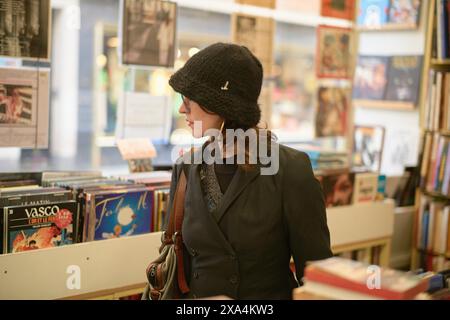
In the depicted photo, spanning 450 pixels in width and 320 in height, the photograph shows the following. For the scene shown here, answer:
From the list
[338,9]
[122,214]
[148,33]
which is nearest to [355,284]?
[122,214]

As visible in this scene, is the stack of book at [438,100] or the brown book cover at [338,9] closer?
the brown book cover at [338,9]

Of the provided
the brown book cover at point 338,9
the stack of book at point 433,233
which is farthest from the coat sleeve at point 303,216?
the stack of book at point 433,233

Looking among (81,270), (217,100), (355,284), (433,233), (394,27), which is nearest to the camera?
(355,284)

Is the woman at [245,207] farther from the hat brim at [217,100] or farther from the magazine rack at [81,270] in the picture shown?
the magazine rack at [81,270]

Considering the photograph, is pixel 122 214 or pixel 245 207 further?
pixel 122 214

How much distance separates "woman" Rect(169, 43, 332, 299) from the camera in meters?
1.74

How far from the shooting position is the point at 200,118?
179 centimetres

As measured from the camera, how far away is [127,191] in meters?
2.56

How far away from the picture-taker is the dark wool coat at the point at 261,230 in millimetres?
1747

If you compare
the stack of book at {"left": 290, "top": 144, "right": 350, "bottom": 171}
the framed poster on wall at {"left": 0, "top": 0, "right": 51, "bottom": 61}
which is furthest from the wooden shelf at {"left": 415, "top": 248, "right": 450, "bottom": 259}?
the framed poster on wall at {"left": 0, "top": 0, "right": 51, "bottom": 61}

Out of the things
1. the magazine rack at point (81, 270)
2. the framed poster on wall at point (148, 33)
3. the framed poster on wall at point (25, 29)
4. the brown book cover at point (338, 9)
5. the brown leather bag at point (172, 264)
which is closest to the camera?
the brown leather bag at point (172, 264)

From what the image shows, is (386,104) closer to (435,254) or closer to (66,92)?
(435,254)

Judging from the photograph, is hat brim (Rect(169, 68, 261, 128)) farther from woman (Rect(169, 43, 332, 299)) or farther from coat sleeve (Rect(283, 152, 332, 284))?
coat sleeve (Rect(283, 152, 332, 284))

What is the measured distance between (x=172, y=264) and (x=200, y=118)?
0.47m
